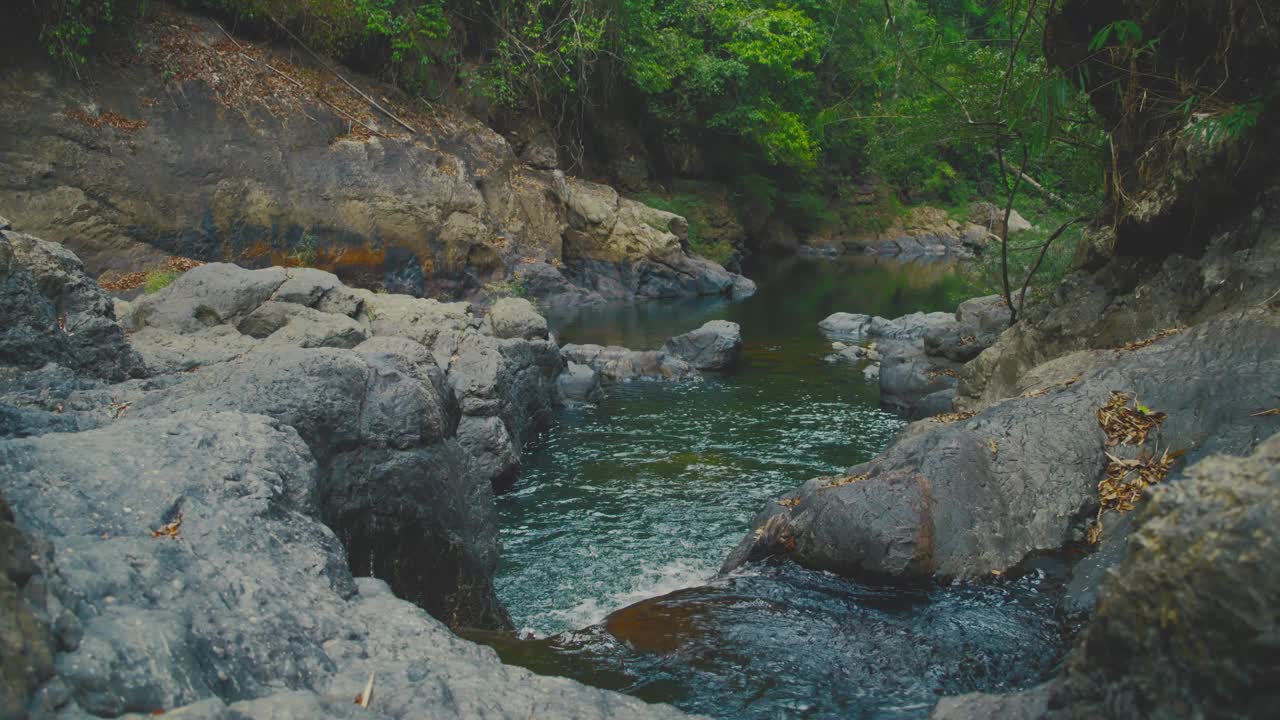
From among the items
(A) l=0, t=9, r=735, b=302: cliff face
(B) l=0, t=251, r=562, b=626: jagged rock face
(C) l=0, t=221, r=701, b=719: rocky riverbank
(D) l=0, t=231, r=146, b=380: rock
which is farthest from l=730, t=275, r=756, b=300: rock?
Result: (D) l=0, t=231, r=146, b=380: rock

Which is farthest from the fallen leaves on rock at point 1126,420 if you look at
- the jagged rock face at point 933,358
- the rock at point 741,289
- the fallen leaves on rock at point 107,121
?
the rock at point 741,289

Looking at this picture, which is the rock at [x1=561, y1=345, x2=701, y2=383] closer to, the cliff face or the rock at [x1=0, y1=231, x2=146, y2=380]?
the cliff face

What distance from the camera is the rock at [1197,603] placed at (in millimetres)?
1626

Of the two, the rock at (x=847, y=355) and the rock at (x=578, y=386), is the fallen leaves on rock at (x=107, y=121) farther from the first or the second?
the rock at (x=847, y=355)

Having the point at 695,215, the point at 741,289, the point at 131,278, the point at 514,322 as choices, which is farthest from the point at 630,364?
the point at 695,215

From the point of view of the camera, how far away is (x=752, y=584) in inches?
239

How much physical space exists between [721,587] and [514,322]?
7.22 meters

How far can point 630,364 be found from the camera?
15.5 metres

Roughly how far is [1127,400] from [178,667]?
6011 mm

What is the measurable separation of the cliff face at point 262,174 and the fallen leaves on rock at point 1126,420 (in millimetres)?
16263

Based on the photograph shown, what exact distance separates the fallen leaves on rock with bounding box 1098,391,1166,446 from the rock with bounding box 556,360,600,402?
854cm

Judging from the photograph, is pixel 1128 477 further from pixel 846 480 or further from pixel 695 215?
pixel 695 215

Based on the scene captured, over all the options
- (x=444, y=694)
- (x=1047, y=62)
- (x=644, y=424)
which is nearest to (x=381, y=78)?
(x=644, y=424)

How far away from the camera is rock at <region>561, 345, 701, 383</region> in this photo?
15266 millimetres
